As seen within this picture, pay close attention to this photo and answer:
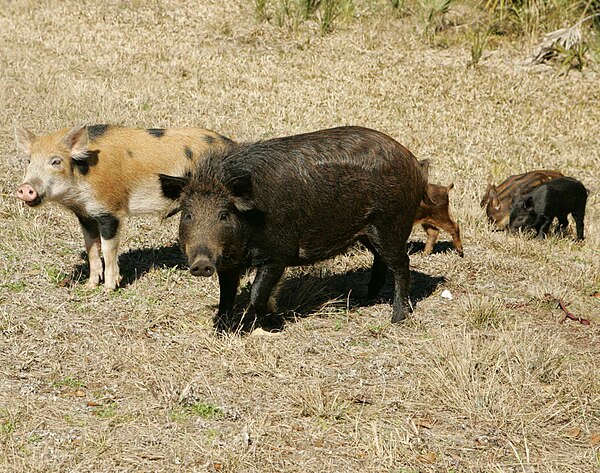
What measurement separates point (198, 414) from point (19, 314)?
1846mm

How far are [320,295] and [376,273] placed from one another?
0.50m

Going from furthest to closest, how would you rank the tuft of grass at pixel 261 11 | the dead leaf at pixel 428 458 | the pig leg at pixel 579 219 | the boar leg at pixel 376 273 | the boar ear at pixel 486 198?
1. the tuft of grass at pixel 261 11
2. the boar ear at pixel 486 198
3. the pig leg at pixel 579 219
4. the boar leg at pixel 376 273
5. the dead leaf at pixel 428 458

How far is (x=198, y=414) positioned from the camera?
190 inches

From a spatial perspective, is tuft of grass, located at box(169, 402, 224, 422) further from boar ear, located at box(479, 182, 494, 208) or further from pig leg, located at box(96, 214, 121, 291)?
boar ear, located at box(479, 182, 494, 208)

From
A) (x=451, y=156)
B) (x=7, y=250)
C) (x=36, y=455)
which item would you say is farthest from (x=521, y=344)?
(x=451, y=156)

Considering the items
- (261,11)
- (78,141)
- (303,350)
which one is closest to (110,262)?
(78,141)

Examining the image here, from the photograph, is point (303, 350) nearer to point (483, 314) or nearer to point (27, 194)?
point (483, 314)

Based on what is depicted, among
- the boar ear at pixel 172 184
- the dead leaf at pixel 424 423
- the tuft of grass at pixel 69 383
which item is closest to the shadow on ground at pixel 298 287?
the boar ear at pixel 172 184

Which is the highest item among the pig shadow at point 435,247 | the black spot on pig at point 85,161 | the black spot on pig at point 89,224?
the black spot on pig at point 85,161

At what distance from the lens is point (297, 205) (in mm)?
5766

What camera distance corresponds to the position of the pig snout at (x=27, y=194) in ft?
19.5

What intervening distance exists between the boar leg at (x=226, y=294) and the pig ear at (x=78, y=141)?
156 centimetres

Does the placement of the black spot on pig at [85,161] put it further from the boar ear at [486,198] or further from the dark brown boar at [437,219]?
the boar ear at [486,198]

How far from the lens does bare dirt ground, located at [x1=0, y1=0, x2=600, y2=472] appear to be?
4.51 m
